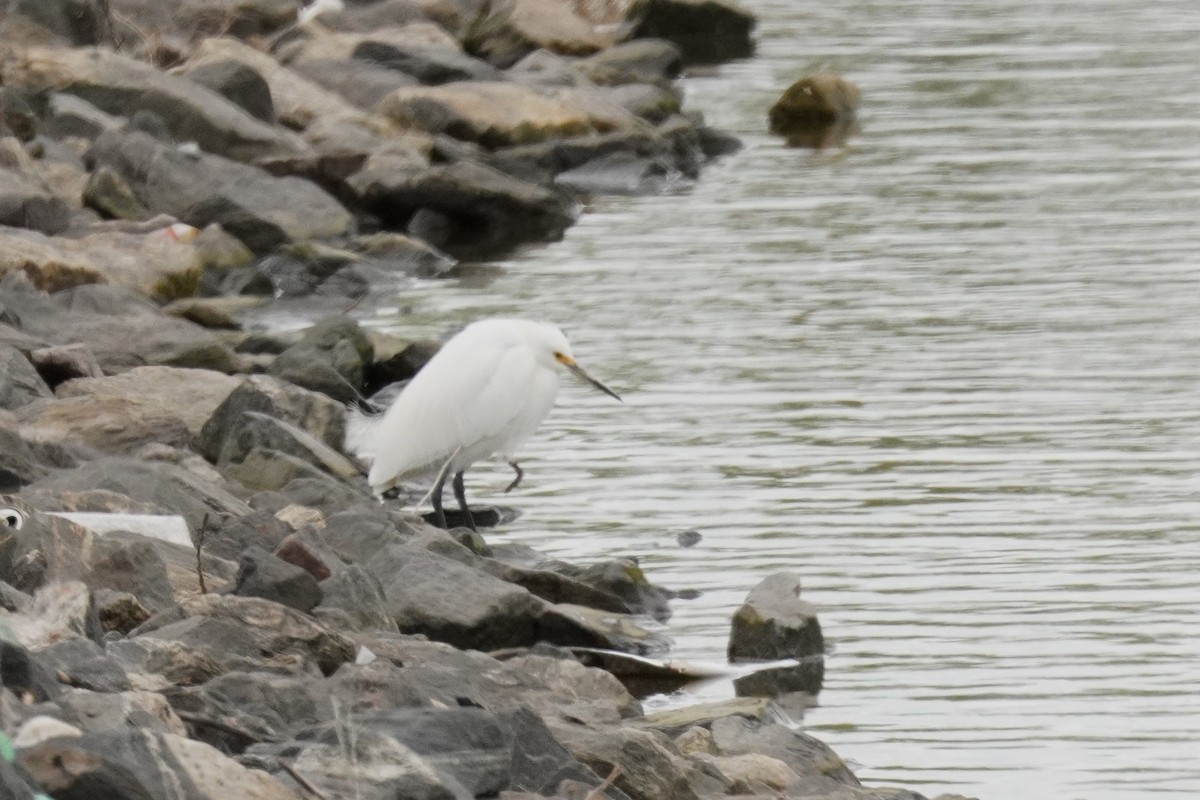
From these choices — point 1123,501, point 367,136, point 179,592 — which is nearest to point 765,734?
point 179,592

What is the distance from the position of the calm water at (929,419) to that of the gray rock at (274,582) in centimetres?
155

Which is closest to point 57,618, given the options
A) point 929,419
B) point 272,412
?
point 272,412

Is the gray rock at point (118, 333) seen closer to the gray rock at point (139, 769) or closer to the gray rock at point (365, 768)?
the gray rock at point (365, 768)

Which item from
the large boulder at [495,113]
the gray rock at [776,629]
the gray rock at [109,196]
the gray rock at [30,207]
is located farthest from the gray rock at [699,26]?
the gray rock at [776,629]

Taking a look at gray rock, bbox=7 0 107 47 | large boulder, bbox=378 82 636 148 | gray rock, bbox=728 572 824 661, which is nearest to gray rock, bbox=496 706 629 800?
gray rock, bbox=728 572 824 661

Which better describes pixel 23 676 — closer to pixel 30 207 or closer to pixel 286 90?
pixel 30 207

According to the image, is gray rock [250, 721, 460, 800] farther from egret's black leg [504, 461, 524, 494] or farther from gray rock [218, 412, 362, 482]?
egret's black leg [504, 461, 524, 494]

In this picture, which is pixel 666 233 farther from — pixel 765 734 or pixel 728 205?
pixel 765 734

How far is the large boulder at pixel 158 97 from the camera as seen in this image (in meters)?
17.0

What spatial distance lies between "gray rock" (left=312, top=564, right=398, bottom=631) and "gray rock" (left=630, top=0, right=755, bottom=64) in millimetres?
20285

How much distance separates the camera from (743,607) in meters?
7.83

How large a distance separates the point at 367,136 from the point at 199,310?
17.5 ft

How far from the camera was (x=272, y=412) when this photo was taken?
376 inches

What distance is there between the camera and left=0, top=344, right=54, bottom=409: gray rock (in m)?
9.27
